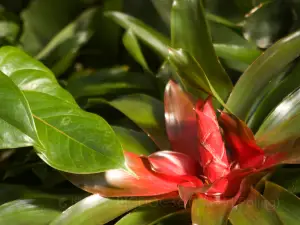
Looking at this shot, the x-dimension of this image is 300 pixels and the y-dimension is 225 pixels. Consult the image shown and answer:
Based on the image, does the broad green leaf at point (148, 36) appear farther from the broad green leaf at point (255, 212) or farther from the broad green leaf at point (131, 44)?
the broad green leaf at point (255, 212)

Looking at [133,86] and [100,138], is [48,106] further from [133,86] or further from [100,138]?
[133,86]

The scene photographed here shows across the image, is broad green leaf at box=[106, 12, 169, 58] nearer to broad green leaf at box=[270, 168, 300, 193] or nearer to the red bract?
the red bract

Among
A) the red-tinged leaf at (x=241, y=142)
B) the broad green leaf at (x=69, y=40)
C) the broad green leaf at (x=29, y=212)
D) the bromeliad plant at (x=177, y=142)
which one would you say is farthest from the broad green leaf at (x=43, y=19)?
the red-tinged leaf at (x=241, y=142)

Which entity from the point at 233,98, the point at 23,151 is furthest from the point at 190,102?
the point at 23,151

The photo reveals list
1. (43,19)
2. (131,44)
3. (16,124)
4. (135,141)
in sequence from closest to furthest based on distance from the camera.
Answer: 1. (16,124)
2. (135,141)
3. (131,44)
4. (43,19)

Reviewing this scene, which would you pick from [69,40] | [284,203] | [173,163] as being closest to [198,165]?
[173,163]

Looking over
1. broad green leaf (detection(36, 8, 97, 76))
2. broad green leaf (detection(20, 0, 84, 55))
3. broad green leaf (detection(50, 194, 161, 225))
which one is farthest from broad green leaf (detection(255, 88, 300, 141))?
broad green leaf (detection(20, 0, 84, 55))

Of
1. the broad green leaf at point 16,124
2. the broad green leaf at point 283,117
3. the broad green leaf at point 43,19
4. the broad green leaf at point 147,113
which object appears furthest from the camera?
the broad green leaf at point 43,19

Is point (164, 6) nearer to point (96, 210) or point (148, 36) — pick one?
point (148, 36)
